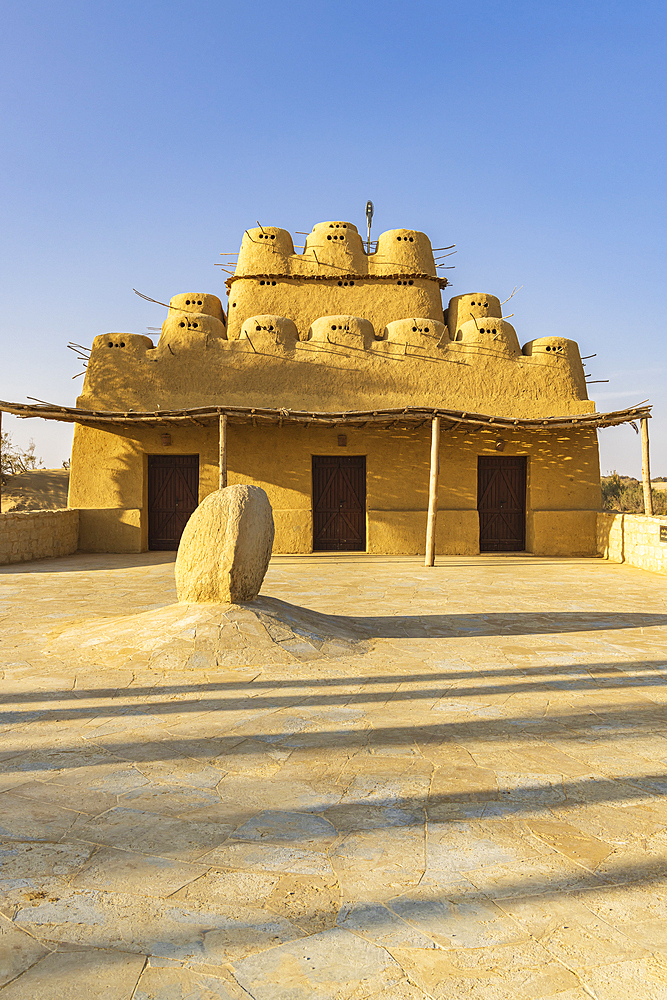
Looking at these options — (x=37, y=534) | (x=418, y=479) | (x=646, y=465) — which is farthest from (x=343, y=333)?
(x=37, y=534)

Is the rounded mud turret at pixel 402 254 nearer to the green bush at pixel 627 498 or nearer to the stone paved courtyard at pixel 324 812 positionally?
the stone paved courtyard at pixel 324 812

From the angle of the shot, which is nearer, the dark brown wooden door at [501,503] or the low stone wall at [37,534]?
the low stone wall at [37,534]

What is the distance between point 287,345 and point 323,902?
46.1 ft

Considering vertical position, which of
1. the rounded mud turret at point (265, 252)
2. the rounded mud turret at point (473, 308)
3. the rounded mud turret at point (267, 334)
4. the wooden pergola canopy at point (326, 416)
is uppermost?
the rounded mud turret at point (265, 252)

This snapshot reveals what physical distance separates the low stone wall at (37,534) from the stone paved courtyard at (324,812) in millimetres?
6614

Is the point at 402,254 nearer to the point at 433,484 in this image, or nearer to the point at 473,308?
the point at 473,308

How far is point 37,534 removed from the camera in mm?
12742

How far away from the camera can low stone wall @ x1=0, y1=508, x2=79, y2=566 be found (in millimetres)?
11938

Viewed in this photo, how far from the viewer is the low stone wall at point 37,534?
470 inches

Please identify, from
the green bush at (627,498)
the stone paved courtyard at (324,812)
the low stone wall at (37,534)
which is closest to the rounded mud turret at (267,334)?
the low stone wall at (37,534)

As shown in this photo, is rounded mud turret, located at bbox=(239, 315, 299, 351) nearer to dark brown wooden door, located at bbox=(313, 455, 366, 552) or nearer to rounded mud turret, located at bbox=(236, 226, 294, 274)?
dark brown wooden door, located at bbox=(313, 455, 366, 552)

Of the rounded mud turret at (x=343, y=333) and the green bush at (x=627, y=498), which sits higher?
the rounded mud turret at (x=343, y=333)

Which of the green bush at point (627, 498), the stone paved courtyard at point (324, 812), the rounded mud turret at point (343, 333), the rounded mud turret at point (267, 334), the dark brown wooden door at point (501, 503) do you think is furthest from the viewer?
the green bush at point (627, 498)

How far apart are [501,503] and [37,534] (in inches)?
410
